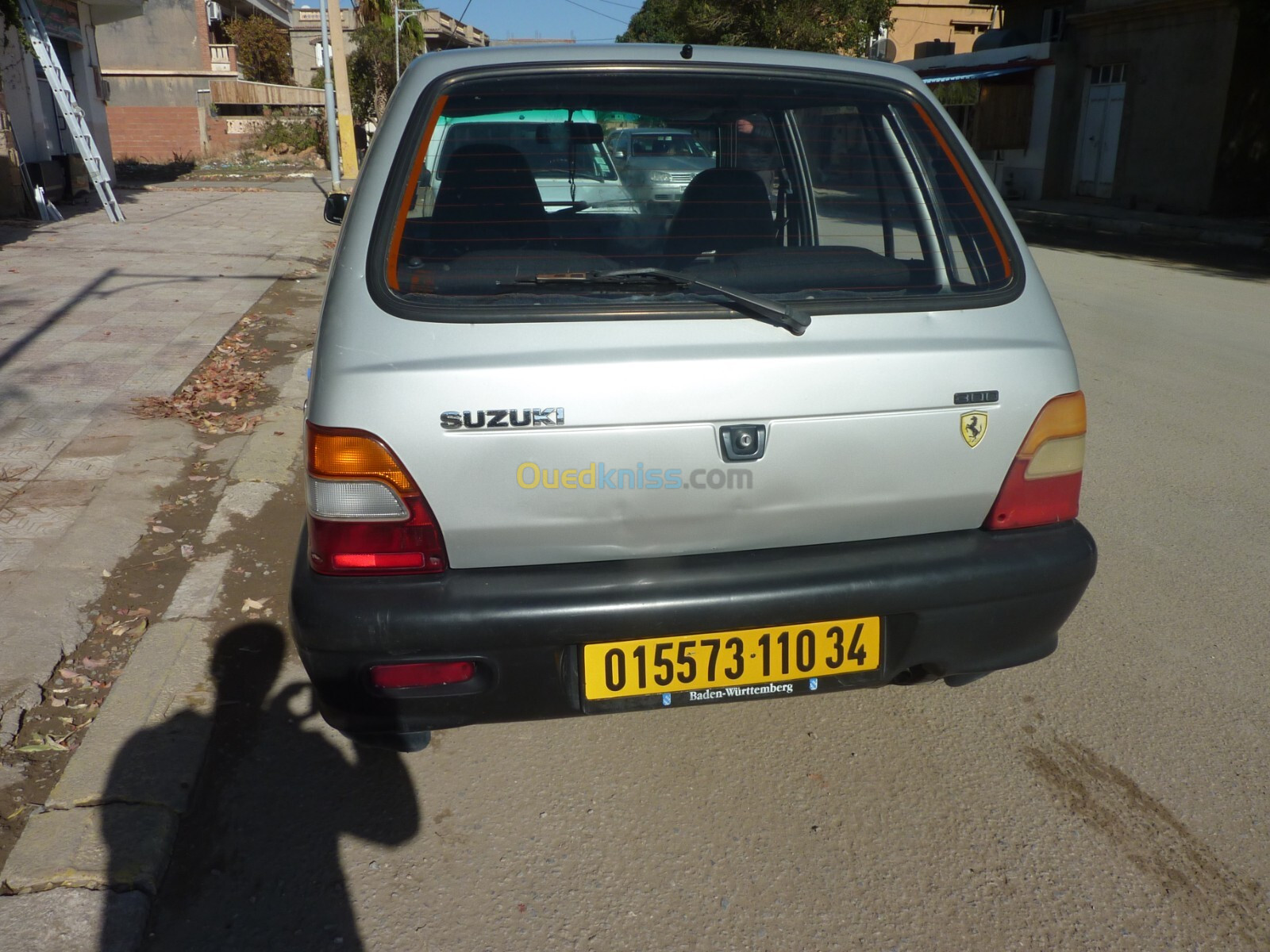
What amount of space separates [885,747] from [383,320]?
1731mm

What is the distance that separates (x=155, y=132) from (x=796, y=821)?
114ft

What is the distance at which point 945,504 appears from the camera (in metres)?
2.35

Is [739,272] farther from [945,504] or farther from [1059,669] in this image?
[1059,669]

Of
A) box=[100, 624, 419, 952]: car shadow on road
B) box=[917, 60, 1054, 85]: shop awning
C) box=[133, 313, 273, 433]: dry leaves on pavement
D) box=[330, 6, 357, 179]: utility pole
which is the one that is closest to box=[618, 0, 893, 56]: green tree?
box=[917, 60, 1054, 85]: shop awning

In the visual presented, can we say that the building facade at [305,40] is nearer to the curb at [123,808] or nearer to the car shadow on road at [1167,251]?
the car shadow on road at [1167,251]

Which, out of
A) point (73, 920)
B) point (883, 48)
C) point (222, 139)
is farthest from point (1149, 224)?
point (222, 139)

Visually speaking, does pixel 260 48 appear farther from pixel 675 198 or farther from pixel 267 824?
pixel 267 824

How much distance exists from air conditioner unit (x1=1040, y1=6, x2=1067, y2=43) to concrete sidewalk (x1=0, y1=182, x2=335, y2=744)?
2070 centimetres

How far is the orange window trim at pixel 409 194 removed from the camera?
2.24 m

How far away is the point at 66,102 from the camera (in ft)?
50.6

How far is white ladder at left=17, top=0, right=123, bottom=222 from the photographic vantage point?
1503cm

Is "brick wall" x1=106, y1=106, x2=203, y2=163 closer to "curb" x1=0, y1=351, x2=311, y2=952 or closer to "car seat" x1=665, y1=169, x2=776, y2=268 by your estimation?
"curb" x1=0, y1=351, x2=311, y2=952

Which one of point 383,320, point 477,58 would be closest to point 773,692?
point 383,320

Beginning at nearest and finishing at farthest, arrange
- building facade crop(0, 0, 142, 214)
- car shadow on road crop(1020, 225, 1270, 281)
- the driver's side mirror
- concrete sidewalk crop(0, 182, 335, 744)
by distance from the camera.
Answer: concrete sidewalk crop(0, 182, 335, 744) → the driver's side mirror → car shadow on road crop(1020, 225, 1270, 281) → building facade crop(0, 0, 142, 214)
